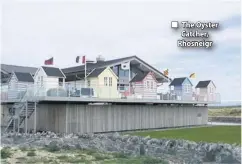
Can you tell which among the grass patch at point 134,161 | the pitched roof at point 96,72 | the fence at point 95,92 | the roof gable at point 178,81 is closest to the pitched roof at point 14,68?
the fence at point 95,92

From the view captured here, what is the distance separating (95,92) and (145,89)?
5115mm

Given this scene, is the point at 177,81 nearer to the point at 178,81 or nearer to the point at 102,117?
the point at 178,81

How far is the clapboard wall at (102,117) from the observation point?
1992cm

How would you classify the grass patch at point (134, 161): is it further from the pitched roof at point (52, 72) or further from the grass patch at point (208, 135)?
the pitched roof at point (52, 72)

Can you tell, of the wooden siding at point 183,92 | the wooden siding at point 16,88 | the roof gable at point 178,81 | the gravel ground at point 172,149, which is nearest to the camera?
the gravel ground at point 172,149

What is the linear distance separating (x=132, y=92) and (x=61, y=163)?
1461cm

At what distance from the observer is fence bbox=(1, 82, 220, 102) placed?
1916 centimetres

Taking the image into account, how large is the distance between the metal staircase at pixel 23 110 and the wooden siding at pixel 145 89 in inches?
291

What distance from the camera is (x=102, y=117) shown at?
21016 mm

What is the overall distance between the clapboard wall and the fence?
28.8 inches

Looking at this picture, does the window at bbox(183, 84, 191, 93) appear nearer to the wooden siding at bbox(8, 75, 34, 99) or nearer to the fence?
the fence

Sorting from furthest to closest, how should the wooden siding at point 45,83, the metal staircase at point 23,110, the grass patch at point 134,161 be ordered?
the metal staircase at point 23,110 → the wooden siding at point 45,83 → the grass patch at point 134,161

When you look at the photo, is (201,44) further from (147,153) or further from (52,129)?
(52,129)

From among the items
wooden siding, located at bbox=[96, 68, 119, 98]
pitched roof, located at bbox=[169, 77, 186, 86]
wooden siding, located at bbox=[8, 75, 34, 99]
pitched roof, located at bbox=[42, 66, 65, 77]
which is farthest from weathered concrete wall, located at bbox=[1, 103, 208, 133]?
pitched roof, located at bbox=[169, 77, 186, 86]
